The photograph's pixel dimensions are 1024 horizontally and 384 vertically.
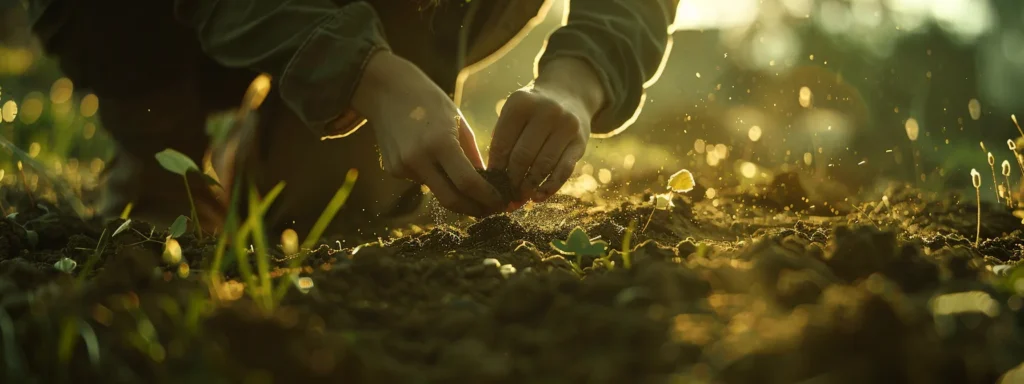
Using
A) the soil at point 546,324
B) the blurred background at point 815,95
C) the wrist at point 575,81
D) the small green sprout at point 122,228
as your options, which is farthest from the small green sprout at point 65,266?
the blurred background at point 815,95

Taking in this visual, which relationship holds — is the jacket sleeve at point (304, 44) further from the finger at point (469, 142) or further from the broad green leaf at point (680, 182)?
the broad green leaf at point (680, 182)

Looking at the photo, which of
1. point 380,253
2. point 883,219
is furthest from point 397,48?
point 883,219

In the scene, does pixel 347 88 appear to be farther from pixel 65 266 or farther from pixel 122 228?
pixel 65 266

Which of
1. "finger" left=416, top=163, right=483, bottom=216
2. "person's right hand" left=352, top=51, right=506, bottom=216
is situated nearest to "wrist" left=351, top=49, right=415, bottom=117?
"person's right hand" left=352, top=51, right=506, bottom=216

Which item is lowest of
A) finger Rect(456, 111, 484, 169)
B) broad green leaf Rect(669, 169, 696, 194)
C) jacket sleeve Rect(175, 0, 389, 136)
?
broad green leaf Rect(669, 169, 696, 194)

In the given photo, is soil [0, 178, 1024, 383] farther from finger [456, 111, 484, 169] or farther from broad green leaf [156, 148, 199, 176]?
finger [456, 111, 484, 169]

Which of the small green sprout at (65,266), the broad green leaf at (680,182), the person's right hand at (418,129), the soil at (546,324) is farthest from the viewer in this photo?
the broad green leaf at (680,182)

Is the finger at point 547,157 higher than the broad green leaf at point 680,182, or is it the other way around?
the finger at point 547,157

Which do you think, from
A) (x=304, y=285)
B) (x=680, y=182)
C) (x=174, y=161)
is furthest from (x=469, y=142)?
(x=304, y=285)
